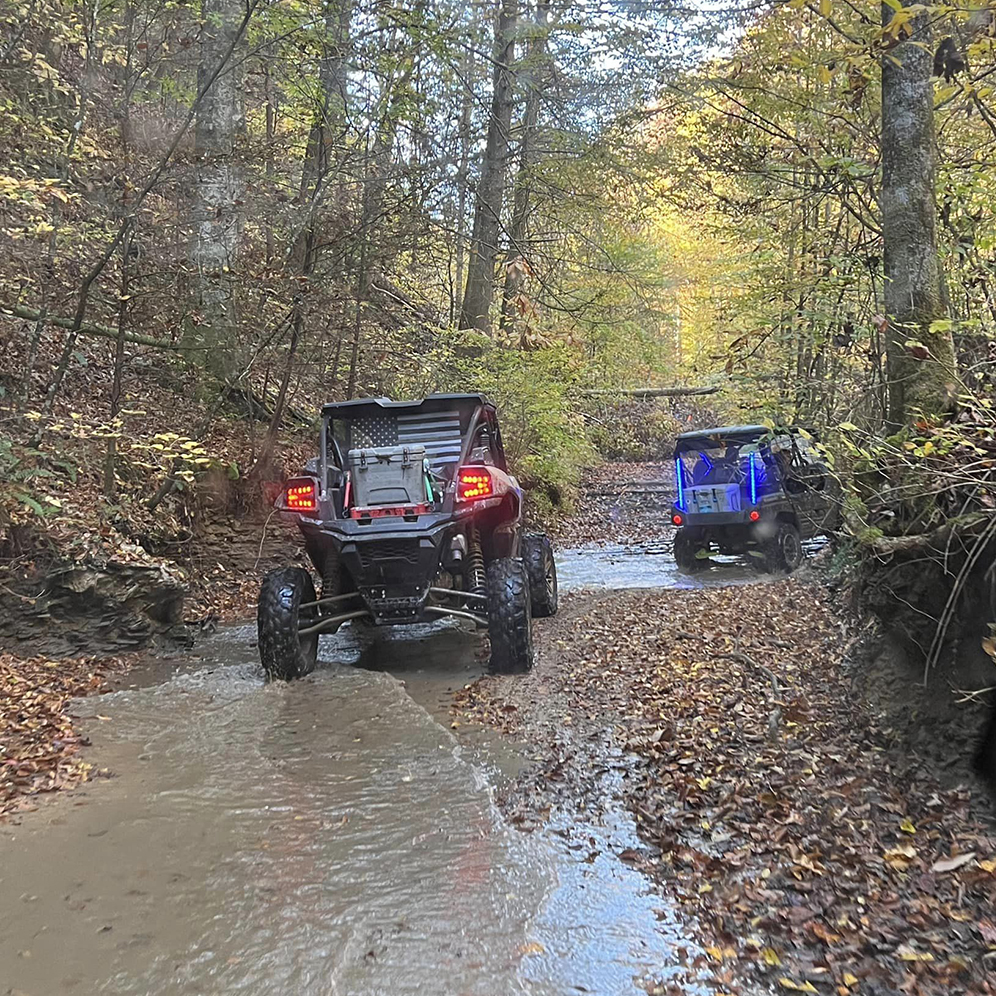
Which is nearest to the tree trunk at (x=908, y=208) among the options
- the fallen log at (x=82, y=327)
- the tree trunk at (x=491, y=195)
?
the fallen log at (x=82, y=327)

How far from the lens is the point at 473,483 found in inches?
268

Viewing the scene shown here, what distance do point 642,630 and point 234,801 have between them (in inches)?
173

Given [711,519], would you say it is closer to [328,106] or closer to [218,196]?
[328,106]

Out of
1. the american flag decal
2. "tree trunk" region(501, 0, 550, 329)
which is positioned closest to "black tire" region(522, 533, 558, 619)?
the american flag decal

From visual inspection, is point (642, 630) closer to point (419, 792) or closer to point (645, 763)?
point (645, 763)

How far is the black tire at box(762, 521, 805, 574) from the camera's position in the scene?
11938 millimetres

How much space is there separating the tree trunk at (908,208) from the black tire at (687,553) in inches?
295

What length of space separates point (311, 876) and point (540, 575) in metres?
5.17

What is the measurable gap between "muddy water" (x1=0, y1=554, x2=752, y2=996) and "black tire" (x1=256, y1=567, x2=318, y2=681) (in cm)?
82

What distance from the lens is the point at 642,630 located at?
25.8ft

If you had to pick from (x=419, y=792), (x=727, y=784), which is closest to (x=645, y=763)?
(x=727, y=784)

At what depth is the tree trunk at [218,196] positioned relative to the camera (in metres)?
10.4

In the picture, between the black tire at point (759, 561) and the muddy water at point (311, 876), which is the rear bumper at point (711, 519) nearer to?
the black tire at point (759, 561)

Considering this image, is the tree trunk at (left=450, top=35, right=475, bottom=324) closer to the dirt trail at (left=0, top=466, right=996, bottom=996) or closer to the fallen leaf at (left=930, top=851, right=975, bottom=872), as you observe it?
the dirt trail at (left=0, top=466, right=996, bottom=996)
